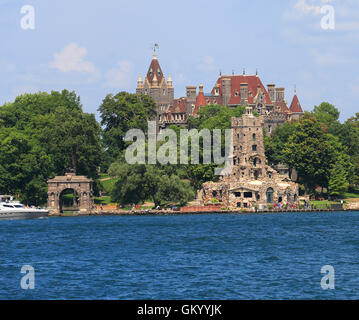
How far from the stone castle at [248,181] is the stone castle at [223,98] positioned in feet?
133

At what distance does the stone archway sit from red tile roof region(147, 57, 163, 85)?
65.9m

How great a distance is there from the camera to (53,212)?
106 metres

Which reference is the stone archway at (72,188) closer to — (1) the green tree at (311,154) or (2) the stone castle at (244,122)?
(2) the stone castle at (244,122)

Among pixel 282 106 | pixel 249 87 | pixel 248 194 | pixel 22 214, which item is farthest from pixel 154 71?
pixel 22 214

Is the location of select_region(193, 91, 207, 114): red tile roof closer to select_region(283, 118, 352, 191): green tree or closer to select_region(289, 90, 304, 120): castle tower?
select_region(289, 90, 304, 120): castle tower

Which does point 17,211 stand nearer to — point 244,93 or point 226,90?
point 244,93

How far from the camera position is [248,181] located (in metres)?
110

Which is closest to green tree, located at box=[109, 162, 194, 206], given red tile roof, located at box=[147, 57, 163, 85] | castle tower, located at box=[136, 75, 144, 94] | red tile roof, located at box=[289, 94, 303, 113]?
red tile roof, located at box=[147, 57, 163, 85]

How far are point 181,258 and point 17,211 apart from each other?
1962 inches

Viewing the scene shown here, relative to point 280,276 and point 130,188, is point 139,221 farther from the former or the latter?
point 280,276

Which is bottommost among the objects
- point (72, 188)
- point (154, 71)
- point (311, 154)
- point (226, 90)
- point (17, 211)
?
point (17, 211)

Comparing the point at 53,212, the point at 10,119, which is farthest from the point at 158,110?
the point at 53,212

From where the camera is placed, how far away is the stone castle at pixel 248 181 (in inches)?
4284

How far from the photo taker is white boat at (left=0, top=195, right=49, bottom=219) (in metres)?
97.8
